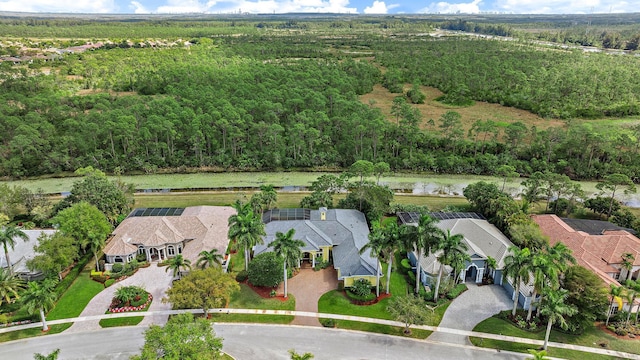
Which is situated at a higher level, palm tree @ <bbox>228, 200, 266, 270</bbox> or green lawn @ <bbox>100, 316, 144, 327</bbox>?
palm tree @ <bbox>228, 200, 266, 270</bbox>

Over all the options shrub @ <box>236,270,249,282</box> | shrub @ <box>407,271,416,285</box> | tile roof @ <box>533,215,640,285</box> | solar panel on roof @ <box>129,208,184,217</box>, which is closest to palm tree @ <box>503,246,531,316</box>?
shrub @ <box>407,271,416,285</box>

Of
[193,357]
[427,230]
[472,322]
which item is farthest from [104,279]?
[472,322]

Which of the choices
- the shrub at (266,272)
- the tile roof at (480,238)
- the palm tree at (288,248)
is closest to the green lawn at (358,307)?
the tile roof at (480,238)

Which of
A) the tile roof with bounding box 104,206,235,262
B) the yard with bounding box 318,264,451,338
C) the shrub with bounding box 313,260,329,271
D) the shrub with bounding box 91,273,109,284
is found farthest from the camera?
the tile roof with bounding box 104,206,235,262

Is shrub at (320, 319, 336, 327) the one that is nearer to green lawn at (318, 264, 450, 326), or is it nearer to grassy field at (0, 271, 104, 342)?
green lawn at (318, 264, 450, 326)

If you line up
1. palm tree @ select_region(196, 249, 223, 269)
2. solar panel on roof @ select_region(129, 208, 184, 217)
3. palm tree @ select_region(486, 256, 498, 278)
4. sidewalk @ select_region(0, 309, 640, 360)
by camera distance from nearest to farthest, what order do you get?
1. sidewalk @ select_region(0, 309, 640, 360)
2. palm tree @ select_region(196, 249, 223, 269)
3. palm tree @ select_region(486, 256, 498, 278)
4. solar panel on roof @ select_region(129, 208, 184, 217)

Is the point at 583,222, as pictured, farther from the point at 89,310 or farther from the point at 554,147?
the point at 89,310

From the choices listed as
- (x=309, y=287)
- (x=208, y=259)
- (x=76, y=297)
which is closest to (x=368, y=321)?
(x=309, y=287)

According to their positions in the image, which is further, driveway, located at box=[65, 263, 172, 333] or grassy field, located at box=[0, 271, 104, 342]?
driveway, located at box=[65, 263, 172, 333]
